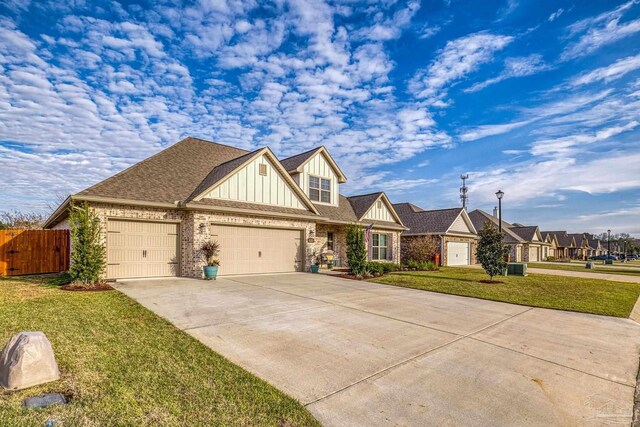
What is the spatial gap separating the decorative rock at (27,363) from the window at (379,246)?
19.7 meters

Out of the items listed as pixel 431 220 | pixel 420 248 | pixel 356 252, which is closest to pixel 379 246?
pixel 420 248

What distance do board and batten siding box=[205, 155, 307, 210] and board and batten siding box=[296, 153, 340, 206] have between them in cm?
262

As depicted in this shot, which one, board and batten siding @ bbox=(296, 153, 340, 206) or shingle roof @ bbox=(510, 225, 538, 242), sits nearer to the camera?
board and batten siding @ bbox=(296, 153, 340, 206)

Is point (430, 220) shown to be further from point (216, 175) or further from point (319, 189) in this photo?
point (216, 175)

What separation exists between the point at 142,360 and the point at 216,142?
1584 cm

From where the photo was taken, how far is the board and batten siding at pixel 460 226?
88.8ft

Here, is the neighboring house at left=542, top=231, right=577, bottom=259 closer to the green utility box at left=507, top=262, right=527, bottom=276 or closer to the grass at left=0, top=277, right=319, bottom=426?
the green utility box at left=507, top=262, right=527, bottom=276

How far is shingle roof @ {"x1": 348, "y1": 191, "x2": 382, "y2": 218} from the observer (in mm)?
21875

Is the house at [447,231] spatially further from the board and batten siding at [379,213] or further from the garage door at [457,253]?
the board and batten siding at [379,213]

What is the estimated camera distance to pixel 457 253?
2811 centimetres

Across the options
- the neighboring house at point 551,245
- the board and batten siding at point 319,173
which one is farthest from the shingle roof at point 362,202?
the neighboring house at point 551,245

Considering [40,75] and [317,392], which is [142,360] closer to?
[317,392]

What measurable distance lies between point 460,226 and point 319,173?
15.3 meters

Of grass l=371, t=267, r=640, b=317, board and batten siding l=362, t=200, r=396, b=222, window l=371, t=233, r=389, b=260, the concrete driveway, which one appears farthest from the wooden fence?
window l=371, t=233, r=389, b=260
